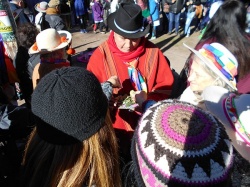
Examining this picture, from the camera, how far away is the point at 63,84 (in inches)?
42.9

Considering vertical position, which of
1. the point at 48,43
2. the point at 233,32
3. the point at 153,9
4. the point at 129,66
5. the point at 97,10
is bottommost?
the point at 97,10

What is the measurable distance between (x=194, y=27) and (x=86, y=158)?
9.49m

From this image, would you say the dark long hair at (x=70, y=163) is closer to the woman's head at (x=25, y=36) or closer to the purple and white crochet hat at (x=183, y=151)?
the purple and white crochet hat at (x=183, y=151)

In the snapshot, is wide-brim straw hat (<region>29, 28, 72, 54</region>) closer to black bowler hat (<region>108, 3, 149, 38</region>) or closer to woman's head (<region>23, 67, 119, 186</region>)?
black bowler hat (<region>108, 3, 149, 38</region>)

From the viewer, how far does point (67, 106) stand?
1071 mm

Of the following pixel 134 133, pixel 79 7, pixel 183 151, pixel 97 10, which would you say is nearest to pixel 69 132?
pixel 134 133

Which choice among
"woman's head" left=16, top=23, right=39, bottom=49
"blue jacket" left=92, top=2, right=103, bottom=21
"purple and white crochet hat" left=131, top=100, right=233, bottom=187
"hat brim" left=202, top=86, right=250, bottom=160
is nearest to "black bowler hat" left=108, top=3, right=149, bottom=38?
"hat brim" left=202, top=86, right=250, bottom=160

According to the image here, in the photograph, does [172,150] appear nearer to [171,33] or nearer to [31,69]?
[31,69]

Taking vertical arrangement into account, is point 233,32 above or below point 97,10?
above

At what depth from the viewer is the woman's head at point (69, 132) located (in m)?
1.09

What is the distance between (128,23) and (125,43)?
0.19m

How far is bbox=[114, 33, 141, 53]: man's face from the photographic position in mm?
2234

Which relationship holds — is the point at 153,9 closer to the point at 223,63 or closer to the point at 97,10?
the point at 97,10

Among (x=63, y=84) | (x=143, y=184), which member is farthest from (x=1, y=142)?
(x=143, y=184)
